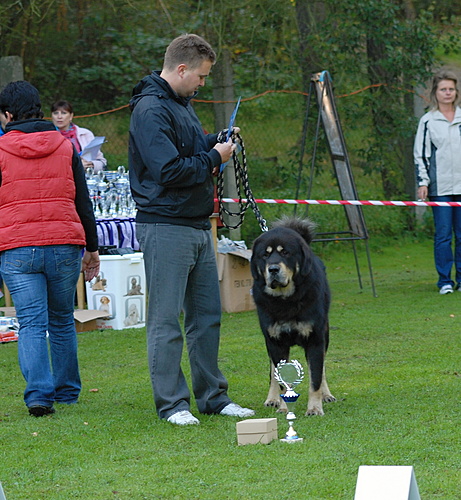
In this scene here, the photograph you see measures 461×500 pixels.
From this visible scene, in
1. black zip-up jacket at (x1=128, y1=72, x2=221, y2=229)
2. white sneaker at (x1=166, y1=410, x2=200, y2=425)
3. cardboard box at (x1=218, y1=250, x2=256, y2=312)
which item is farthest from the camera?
cardboard box at (x1=218, y1=250, x2=256, y2=312)

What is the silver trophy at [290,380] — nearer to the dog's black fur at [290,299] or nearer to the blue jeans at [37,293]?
the dog's black fur at [290,299]

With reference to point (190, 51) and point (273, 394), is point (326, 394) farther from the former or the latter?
point (190, 51)

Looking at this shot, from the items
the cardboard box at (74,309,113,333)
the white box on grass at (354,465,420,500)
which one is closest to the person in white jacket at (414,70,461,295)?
the cardboard box at (74,309,113,333)

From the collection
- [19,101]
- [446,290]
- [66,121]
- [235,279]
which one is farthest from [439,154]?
[19,101]

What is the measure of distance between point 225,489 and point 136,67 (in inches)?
407

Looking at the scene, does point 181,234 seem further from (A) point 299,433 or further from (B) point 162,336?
(A) point 299,433

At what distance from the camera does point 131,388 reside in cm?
536

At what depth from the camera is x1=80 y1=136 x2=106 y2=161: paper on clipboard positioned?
Answer: 855 centimetres

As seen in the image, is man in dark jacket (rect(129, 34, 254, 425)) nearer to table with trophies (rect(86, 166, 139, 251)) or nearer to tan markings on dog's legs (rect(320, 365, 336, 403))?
tan markings on dog's legs (rect(320, 365, 336, 403))

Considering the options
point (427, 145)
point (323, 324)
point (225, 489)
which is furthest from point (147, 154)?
point (427, 145)

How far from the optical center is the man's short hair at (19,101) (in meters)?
4.75

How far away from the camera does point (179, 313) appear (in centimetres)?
445

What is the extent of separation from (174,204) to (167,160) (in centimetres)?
25

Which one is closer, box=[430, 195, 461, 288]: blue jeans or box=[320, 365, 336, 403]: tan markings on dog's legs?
box=[320, 365, 336, 403]: tan markings on dog's legs
